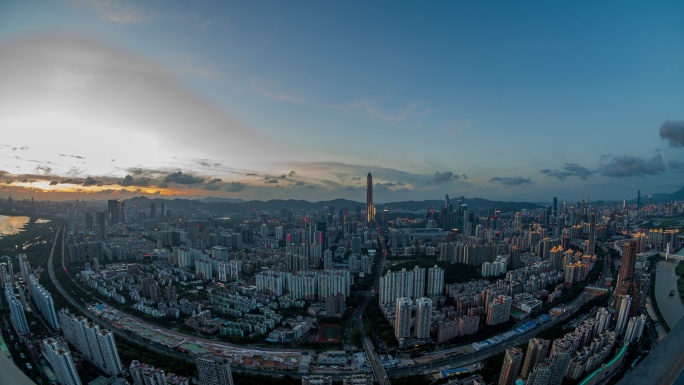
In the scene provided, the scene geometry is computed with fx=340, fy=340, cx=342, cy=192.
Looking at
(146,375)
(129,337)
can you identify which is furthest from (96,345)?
(129,337)

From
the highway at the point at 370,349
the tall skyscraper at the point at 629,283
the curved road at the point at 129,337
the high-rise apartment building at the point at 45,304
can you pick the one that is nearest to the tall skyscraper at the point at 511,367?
the highway at the point at 370,349

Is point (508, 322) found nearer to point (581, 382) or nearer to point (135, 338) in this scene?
point (581, 382)

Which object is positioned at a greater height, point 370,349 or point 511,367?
point 511,367

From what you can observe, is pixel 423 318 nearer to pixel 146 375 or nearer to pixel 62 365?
pixel 146 375

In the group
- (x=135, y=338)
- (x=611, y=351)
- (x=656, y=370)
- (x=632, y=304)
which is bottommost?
(x=135, y=338)

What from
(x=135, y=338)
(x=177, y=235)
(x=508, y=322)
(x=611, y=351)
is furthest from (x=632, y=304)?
(x=177, y=235)
